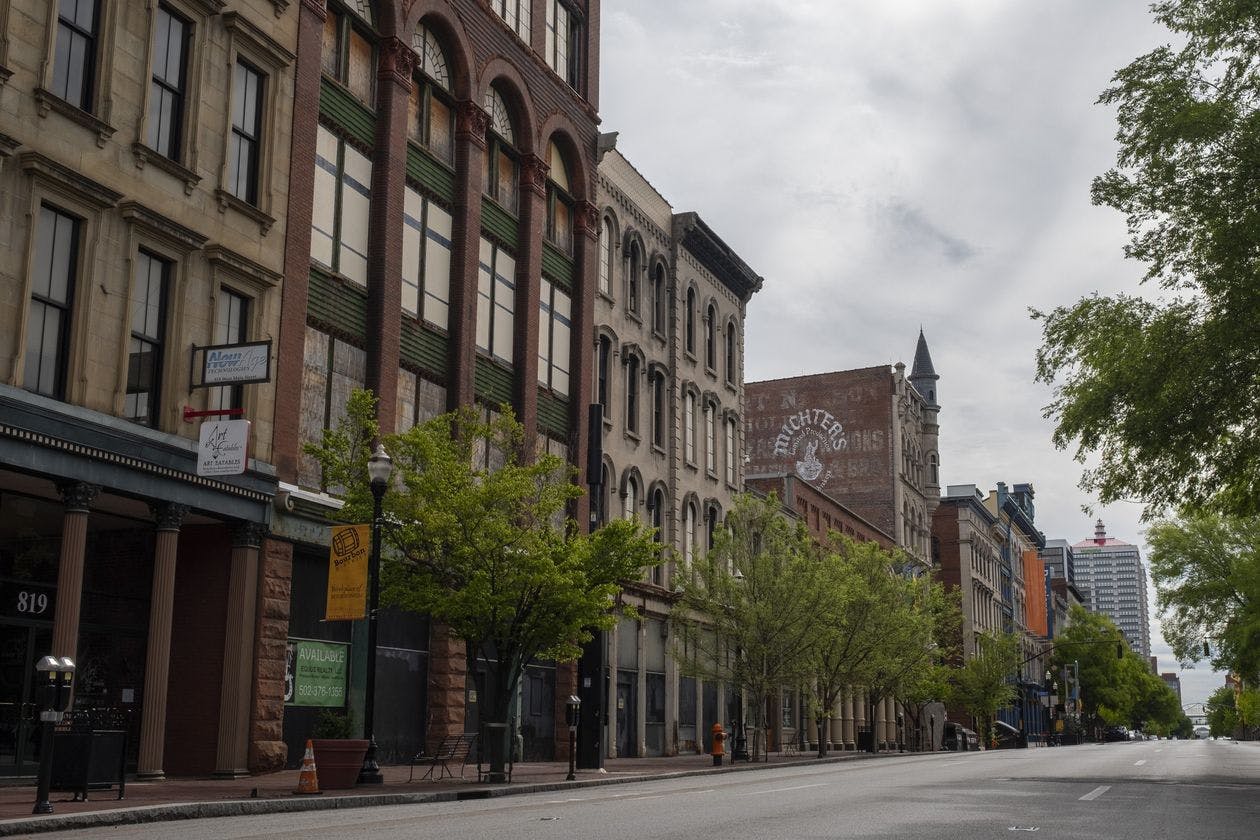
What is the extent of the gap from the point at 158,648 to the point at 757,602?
2378 centimetres

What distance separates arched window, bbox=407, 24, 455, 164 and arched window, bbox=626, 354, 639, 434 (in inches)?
508

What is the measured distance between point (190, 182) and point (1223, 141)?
1906 cm

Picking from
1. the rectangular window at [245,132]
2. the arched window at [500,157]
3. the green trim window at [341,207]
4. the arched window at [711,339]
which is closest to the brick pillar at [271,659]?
the green trim window at [341,207]

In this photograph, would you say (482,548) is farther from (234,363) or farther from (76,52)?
(76,52)

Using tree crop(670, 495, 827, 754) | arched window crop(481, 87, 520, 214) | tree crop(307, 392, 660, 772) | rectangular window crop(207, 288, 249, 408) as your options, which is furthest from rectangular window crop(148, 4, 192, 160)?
tree crop(670, 495, 827, 754)

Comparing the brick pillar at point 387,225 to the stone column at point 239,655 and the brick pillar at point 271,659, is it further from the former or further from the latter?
the stone column at point 239,655

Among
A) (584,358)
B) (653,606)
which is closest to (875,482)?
(653,606)

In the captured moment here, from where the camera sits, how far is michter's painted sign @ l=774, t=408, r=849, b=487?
8400 centimetres

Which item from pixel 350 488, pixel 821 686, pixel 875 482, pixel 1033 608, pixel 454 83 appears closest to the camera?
pixel 350 488

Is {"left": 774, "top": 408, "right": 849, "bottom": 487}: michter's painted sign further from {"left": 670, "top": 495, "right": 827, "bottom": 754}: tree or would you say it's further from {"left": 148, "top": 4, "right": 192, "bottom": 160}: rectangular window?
{"left": 148, "top": 4, "right": 192, "bottom": 160}: rectangular window

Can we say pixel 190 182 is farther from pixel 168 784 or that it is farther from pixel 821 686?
pixel 821 686

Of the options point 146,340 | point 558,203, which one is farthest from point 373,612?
point 558,203

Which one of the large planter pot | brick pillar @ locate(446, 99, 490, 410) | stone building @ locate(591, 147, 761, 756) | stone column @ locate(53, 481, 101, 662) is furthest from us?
stone building @ locate(591, 147, 761, 756)

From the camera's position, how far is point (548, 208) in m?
38.8
